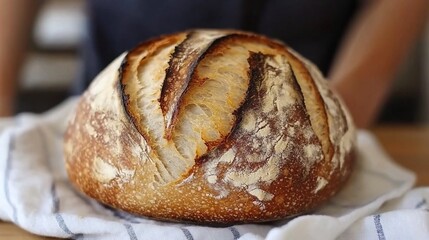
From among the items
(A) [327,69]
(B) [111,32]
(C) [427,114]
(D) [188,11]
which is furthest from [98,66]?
(C) [427,114]

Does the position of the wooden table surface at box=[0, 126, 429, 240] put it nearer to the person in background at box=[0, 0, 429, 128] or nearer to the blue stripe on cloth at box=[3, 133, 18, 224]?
the person in background at box=[0, 0, 429, 128]

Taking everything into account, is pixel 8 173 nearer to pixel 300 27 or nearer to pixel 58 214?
pixel 58 214

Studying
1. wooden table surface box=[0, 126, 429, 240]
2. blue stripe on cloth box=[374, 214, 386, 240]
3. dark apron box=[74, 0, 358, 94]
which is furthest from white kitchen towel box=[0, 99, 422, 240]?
dark apron box=[74, 0, 358, 94]

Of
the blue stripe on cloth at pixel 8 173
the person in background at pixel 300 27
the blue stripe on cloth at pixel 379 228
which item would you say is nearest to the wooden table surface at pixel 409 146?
the person in background at pixel 300 27

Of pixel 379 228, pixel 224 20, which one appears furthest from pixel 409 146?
pixel 379 228

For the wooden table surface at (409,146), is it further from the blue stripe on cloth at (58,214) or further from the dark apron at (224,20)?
the blue stripe on cloth at (58,214)

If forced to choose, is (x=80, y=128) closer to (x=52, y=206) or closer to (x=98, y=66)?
(x=52, y=206)

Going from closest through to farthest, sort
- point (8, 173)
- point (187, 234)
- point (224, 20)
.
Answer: point (187, 234) < point (8, 173) < point (224, 20)
